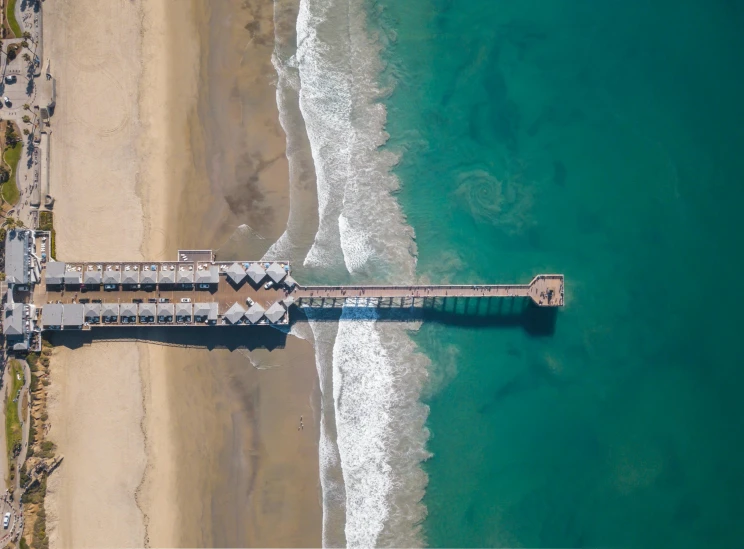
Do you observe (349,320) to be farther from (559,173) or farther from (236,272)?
(559,173)

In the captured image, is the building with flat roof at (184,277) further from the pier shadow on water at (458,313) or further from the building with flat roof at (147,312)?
the pier shadow on water at (458,313)

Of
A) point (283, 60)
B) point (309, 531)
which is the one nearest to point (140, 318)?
point (309, 531)

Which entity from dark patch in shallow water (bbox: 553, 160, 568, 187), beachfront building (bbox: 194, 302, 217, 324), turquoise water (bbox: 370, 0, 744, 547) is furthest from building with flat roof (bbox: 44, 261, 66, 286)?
dark patch in shallow water (bbox: 553, 160, 568, 187)

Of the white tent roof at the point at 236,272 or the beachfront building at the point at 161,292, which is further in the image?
the white tent roof at the point at 236,272

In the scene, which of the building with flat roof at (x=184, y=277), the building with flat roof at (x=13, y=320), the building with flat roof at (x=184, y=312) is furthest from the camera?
the building with flat roof at (x=184, y=277)

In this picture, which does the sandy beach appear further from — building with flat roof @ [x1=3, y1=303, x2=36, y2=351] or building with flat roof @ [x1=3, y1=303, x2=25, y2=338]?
building with flat roof @ [x1=3, y1=303, x2=25, y2=338]

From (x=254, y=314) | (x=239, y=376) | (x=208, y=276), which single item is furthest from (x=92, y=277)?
(x=239, y=376)

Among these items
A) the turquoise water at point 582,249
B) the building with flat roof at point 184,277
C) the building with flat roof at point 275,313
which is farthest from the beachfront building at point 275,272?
the turquoise water at point 582,249
